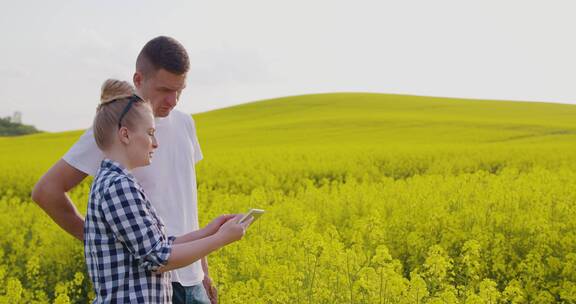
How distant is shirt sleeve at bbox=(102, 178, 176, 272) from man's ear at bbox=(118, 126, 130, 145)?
0.45 ft

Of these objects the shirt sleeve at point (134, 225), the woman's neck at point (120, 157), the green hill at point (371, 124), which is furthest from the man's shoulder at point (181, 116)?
the green hill at point (371, 124)

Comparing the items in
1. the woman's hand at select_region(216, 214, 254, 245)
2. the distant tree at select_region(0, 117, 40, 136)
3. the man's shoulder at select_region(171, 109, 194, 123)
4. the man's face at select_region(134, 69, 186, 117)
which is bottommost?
the distant tree at select_region(0, 117, 40, 136)

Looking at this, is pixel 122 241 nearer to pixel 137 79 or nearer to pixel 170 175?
pixel 170 175

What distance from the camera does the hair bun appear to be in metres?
2.10

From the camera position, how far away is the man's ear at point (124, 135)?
80.2 inches

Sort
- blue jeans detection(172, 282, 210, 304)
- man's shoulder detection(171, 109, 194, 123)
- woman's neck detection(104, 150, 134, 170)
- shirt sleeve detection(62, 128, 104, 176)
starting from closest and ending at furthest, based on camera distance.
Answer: woman's neck detection(104, 150, 134, 170) → shirt sleeve detection(62, 128, 104, 176) → blue jeans detection(172, 282, 210, 304) → man's shoulder detection(171, 109, 194, 123)

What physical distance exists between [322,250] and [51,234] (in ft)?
12.4

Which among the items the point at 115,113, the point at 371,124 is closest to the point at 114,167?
the point at 115,113

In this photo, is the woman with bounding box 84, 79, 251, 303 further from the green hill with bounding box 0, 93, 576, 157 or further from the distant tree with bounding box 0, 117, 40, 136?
the distant tree with bounding box 0, 117, 40, 136

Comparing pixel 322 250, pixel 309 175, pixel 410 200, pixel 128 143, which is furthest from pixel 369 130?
pixel 128 143

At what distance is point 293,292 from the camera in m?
3.91

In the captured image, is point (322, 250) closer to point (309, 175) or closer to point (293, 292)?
point (293, 292)

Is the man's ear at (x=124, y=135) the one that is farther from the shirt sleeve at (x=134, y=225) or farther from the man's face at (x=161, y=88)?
the man's face at (x=161, y=88)

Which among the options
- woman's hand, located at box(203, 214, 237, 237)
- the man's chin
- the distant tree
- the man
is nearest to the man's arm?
the man
